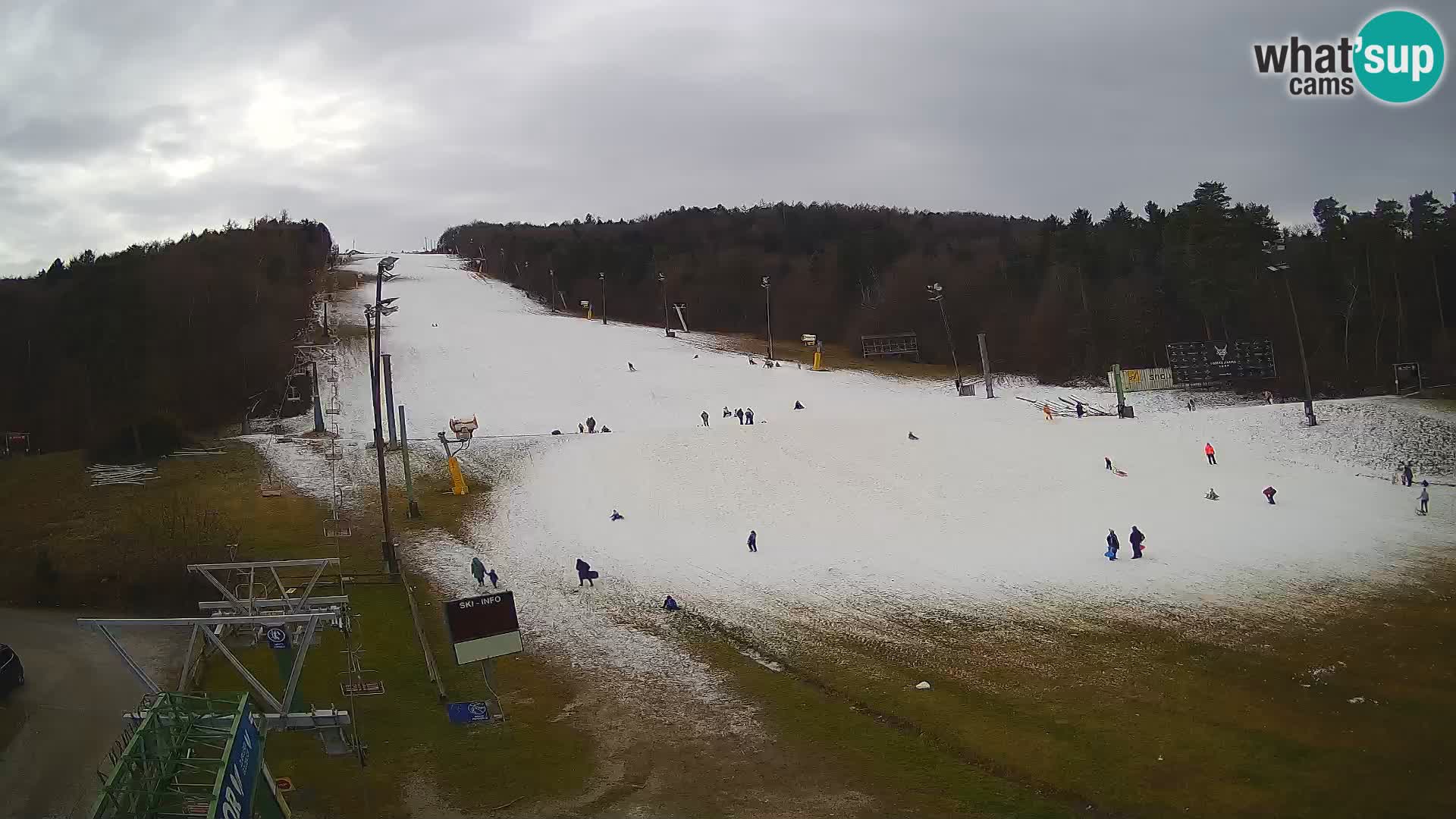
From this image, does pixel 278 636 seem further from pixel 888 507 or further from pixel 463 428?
pixel 463 428

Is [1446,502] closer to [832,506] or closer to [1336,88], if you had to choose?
[1336,88]

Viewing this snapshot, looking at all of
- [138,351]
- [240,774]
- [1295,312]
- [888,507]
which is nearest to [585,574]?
[888,507]

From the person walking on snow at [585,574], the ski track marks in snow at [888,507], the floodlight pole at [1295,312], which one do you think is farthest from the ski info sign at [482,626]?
the floodlight pole at [1295,312]

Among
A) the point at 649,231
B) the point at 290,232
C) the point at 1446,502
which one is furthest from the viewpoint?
the point at 649,231

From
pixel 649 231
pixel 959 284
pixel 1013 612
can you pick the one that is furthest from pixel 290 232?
pixel 1013 612

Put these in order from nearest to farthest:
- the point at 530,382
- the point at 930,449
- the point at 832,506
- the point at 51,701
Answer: the point at 51,701
the point at 832,506
the point at 930,449
the point at 530,382

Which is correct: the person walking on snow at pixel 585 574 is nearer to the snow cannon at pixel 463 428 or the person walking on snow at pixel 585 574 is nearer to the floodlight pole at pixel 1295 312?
the snow cannon at pixel 463 428
